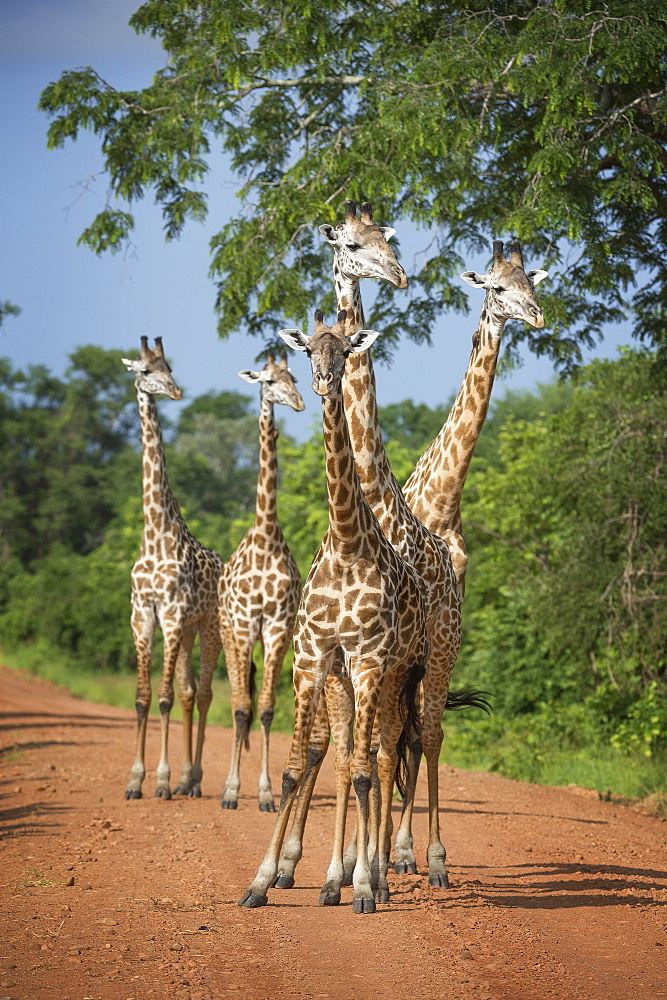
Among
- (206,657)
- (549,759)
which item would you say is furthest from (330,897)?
(549,759)

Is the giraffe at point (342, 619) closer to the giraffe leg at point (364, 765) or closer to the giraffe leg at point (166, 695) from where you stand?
the giraffe leg at point (364, 765)

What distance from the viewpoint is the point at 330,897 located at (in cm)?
A: 581

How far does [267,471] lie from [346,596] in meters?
4.36

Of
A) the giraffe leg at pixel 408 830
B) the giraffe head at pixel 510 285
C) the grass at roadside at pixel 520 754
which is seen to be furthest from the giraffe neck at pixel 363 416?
the grass at roadside at pixel 520 754

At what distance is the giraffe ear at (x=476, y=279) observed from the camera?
803 centimetres

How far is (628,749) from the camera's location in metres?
12.8

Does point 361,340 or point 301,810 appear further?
point 301,810

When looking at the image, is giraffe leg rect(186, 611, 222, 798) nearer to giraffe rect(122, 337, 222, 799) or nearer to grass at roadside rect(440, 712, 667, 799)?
giraffe rect(122, 337, 222, 799)

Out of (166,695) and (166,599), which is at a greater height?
(166,599)

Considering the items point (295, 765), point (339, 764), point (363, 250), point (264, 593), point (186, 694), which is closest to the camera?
point (295, 765)

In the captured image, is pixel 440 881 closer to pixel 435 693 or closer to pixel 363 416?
pixel 435 693

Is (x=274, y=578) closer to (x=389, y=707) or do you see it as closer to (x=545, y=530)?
(x=389, y=707)

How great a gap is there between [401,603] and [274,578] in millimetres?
3747

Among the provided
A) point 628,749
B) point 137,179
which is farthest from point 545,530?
point 137,179
